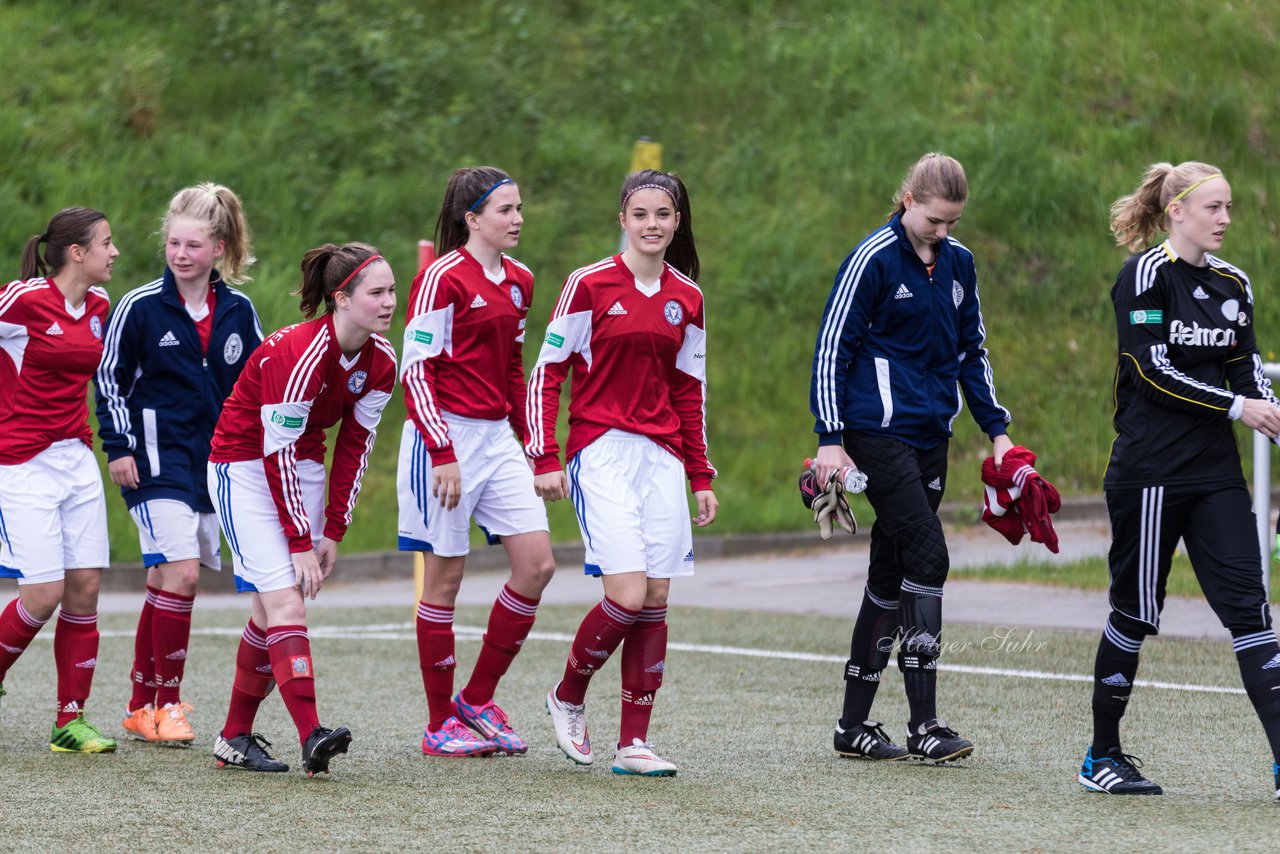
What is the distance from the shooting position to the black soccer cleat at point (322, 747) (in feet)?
20.3

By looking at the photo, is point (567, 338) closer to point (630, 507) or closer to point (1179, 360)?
point (630, 507)

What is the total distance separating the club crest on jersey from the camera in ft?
24.4

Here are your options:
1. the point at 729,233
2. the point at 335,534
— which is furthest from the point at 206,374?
the point at 729,233

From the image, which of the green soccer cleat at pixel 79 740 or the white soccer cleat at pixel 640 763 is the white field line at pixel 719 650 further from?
the green soccer cleat at pixel 79 740

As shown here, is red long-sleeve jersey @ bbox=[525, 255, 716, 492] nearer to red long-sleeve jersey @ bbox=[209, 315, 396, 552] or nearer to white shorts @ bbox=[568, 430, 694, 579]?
white shorts @ bbox=[568, 430, 694, 579]

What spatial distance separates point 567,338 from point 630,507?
64 cm

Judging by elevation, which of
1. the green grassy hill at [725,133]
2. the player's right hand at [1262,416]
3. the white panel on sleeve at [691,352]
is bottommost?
the player's right hand at [1262,416]

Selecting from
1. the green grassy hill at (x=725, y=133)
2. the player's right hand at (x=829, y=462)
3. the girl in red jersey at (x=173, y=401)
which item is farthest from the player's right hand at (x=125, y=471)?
the green grassy hill at (x=725, y=133)

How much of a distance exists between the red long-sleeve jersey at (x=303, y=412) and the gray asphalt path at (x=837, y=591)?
5477 millimetres

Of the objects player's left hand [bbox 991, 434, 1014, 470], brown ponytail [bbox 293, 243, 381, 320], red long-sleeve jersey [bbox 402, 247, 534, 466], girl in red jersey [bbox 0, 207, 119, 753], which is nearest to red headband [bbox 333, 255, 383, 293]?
brown ponytail [bbox 293, 243, 381, 320]

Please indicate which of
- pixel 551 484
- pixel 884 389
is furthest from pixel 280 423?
pixel 884 389

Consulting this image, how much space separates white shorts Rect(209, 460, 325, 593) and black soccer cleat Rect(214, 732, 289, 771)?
0.55m

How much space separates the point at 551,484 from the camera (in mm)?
6445

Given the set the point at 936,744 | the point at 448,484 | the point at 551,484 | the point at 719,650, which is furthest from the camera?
the point at 719,650
